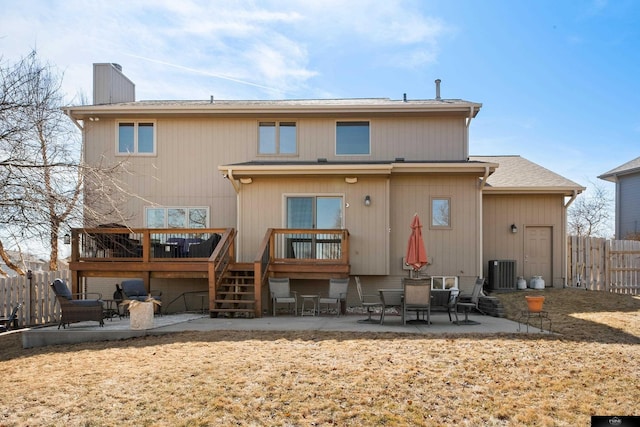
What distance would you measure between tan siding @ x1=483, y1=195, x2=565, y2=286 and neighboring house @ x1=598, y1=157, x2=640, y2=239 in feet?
35.7

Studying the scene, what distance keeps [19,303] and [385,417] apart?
10.6 m

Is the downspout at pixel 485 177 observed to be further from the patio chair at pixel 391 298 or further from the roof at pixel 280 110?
the patio chair at pixel 391 298

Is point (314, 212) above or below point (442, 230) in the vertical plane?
above

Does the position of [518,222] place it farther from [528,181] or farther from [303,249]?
[303,249]

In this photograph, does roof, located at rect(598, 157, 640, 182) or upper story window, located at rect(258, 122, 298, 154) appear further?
roof, located at rect(598, 157, 640, 182)

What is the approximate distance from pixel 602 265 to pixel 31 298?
16269mm

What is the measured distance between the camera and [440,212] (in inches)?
491

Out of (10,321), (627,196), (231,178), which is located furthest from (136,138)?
(627,196)

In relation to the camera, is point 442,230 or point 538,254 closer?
point 442,230

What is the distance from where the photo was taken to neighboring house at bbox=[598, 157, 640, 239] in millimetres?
22281

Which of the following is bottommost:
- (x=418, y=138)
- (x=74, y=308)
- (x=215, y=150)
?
(x=74, y=308)

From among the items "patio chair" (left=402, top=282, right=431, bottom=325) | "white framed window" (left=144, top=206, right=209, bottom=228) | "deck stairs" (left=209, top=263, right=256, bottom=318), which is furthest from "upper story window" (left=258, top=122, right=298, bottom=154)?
"patio chair" (left=402, top=282, right=431, bottom=325)

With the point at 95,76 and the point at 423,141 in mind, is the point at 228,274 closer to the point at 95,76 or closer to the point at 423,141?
the point at 423,141

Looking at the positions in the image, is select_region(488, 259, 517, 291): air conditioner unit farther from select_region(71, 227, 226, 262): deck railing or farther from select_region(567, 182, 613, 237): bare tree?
select_region(567, 182, 613, 237): bare tree
